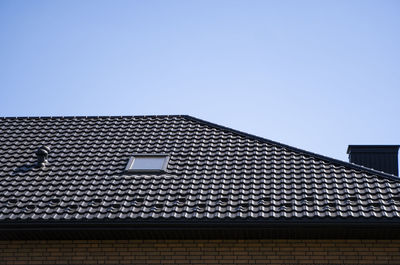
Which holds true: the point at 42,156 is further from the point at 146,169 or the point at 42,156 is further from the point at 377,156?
the point at 377,156

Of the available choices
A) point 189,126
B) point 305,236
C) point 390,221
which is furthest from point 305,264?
point 189,126

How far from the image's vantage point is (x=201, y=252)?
373 inches

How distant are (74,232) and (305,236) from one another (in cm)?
337

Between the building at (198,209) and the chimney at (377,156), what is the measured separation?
2.65 metres

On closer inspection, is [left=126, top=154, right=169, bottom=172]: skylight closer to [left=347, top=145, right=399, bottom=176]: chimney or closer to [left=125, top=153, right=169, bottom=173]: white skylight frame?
[left=125, top=153, right=169, bottom=173]: white skylight frame

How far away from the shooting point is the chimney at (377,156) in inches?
541

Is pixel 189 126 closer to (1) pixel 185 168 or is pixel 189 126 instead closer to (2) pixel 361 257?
(1) pixel 185 168

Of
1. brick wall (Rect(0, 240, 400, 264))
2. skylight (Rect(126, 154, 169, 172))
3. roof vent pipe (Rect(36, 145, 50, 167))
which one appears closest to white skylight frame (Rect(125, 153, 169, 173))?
skylight (Rect(126, 154, 169, 172))

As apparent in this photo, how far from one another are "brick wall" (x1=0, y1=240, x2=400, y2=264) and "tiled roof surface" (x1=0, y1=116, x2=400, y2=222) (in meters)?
0.46

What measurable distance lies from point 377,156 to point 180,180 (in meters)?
5.16

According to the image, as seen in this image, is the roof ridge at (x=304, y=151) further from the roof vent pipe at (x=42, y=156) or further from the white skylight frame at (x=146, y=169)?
the roof vent pipe at (x=42, y=156)

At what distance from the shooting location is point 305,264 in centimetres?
921

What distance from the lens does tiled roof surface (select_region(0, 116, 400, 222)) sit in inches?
376

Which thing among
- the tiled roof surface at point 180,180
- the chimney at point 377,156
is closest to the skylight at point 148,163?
the tiled roof surface at point 180,180
